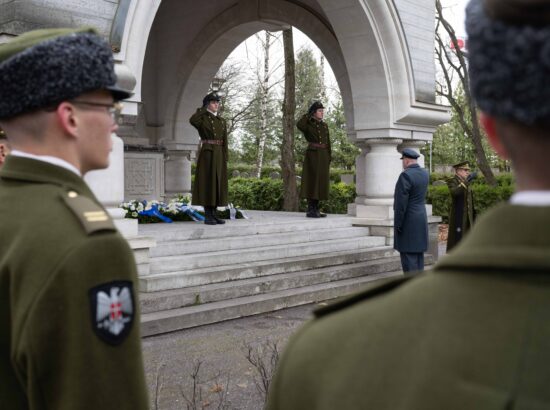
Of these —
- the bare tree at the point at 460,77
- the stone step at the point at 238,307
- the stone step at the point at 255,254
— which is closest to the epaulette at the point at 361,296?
the stone step at the point at 238,307

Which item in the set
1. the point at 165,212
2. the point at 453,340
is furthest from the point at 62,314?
the point at 165,212

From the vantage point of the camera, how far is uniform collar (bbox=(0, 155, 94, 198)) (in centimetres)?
155

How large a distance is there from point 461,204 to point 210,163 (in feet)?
11.3

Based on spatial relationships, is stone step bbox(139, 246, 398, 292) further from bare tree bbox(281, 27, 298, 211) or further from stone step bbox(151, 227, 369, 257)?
bare tree bbox(281, 27, 298, 211)

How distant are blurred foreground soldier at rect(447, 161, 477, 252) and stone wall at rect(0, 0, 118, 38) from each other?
500cm

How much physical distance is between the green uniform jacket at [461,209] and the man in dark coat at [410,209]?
1135 millimetres

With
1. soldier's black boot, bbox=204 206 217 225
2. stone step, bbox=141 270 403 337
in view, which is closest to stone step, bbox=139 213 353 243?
soldier's black boot, bbox=204 206 217 225

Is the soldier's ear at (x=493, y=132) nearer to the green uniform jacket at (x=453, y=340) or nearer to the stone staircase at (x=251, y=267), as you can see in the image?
the green uniform jacket at (x=453, y=340)

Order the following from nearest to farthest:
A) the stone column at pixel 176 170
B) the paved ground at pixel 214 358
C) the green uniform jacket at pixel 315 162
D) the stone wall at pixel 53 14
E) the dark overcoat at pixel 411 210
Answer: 1. the paved ground at pixel 214 358
2. the stone wall at pixel 53 14
3. the dark overcoat at pixel 411 210
4. the green uniform jacket at pixel 315 162
5. the stone column at pixel 176 170

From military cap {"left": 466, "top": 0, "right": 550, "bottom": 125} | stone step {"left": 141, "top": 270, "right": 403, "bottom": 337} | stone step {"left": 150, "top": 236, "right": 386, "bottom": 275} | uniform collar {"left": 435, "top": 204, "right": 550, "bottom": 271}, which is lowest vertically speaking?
stone step {"left": 141, "top": 270, "right": 403, "bottom": 337}

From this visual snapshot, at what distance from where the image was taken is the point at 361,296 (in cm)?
89

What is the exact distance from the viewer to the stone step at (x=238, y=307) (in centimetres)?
576

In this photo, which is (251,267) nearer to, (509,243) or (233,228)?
(233,228)

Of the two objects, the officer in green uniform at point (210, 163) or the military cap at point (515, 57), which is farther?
the officer in green uniform at point (210, 163)
